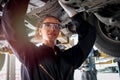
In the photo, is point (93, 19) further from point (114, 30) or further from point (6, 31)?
point (6, 31)

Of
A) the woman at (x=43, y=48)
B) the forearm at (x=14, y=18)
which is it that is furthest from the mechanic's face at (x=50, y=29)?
the forearm at (x=14, y=18)

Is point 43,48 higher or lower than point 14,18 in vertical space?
lower

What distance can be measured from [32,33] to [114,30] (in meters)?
1.18

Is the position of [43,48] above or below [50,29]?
below

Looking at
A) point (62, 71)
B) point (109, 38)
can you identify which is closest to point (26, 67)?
point (62, 71)

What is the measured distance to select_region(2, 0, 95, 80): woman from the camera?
128cm

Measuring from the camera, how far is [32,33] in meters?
2.98

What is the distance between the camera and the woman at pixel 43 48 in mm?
1277

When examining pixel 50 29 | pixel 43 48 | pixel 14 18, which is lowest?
pixel 43 48

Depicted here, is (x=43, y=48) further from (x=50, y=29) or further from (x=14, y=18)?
(x=14, y=18)

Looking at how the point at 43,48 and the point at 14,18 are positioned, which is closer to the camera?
the point at 14,18

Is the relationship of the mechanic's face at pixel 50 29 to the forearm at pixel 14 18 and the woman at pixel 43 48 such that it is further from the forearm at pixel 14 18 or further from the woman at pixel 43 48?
the forearm at pixel 14 18

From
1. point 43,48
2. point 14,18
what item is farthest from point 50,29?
point 14,18

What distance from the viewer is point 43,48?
1.45 meters
